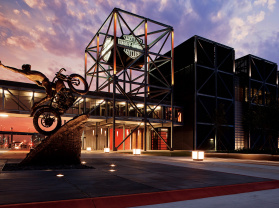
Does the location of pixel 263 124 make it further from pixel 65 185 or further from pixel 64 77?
pixel 65 185

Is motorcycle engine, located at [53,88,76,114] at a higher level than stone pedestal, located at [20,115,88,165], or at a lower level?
higher

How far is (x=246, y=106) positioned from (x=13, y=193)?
154 feet

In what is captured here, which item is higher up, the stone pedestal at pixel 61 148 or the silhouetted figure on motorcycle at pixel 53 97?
the silhouetted figure on motorcycle at pixel 53 97

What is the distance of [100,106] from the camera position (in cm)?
3625

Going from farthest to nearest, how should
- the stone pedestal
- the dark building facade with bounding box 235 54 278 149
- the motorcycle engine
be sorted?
the dark building facade with bounding box 235 54 278 149
the motorcycle engine
the stone pedestal

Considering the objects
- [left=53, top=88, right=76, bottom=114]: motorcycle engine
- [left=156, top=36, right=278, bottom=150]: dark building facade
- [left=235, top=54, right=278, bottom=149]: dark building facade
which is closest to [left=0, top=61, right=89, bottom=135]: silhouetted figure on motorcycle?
[left=53, top=88, right=76, bottom=114]: motorcycle engine

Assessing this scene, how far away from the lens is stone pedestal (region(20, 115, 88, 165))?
36.3ft

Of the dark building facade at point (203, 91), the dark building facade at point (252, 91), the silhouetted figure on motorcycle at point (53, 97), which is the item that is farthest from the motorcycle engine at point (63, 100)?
the dark building facade at point (252, 91)

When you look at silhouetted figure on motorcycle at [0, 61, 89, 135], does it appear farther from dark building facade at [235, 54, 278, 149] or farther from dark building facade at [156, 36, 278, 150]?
dark building facade at [235, 54, 278, 149]

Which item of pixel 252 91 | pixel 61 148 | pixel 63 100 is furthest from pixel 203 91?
pixel 61 148

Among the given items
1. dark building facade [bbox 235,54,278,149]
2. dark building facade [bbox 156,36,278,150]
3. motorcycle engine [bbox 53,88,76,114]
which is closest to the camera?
motorcycle engine [bbox 53,88,76,114]

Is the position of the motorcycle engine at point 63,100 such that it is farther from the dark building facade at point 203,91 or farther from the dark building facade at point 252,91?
the dark building facade at point 252,91

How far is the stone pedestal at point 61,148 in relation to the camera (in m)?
11.1

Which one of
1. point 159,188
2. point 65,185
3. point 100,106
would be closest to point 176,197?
point 159,188
